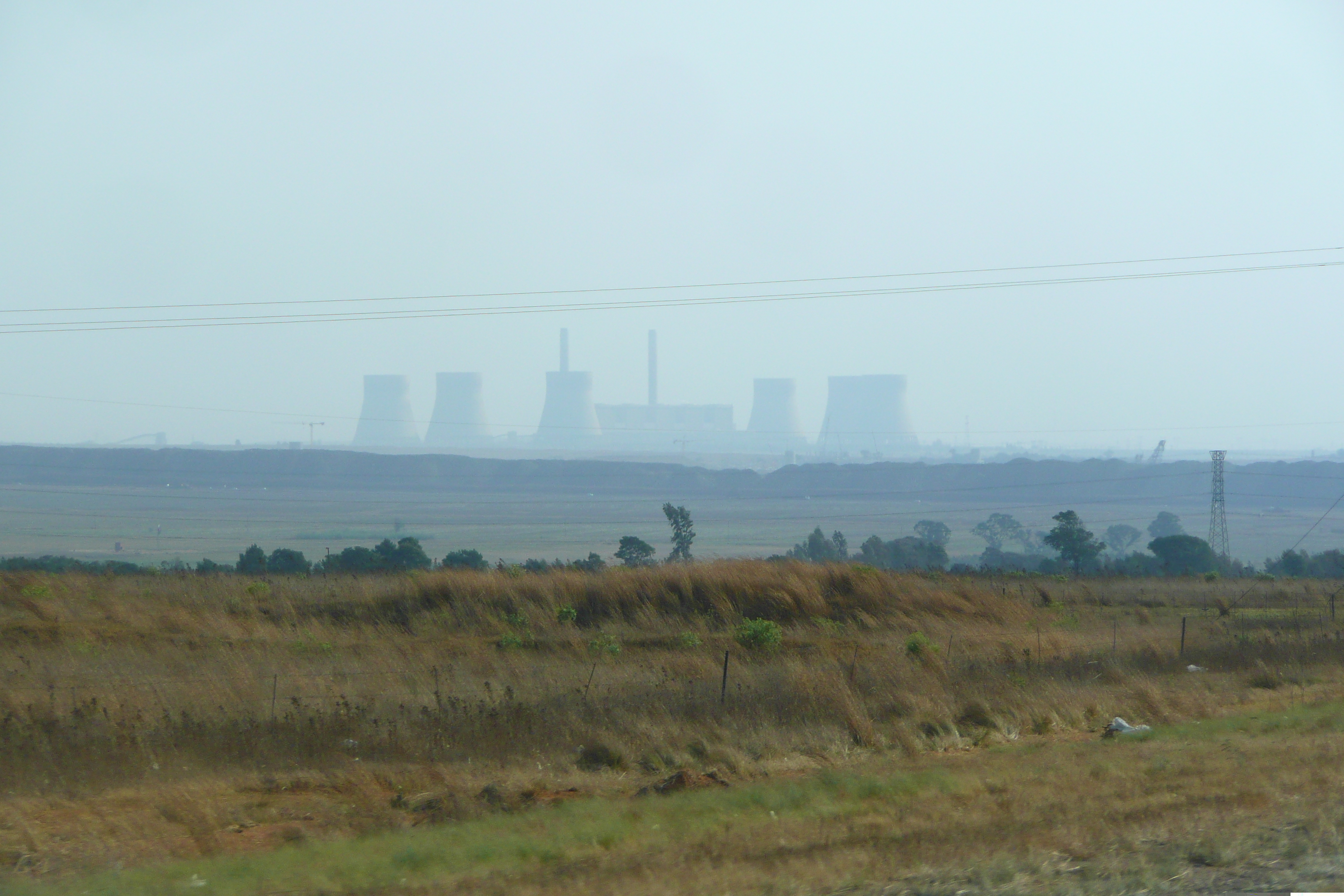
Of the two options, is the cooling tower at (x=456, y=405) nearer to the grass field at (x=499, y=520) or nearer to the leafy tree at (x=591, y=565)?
the grass field at (x=499, y=520)

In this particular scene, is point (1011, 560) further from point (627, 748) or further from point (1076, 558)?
point (627, 748)

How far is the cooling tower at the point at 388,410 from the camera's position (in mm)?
187250

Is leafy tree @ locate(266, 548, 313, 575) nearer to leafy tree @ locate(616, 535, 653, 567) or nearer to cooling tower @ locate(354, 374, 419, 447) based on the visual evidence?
leafy tree @ locate(616, 535, 653, 567)

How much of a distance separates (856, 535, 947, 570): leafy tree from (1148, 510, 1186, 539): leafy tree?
2943 centimetres

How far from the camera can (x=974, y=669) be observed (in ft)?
57.2

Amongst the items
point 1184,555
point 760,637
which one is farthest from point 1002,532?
point 760,637

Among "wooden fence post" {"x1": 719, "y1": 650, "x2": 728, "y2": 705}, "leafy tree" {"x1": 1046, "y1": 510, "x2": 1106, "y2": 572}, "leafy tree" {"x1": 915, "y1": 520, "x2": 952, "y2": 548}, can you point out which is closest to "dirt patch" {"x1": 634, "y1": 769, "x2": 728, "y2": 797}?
"wooden fence post" {"x1": 719, "y1": 650, "x2": 728, "y2": 705}

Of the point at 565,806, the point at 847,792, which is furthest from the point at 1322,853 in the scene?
the point at 565,806

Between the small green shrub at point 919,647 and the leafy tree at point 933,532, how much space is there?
180 ft

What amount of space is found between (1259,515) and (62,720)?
4469 inches

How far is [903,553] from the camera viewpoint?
6047cm

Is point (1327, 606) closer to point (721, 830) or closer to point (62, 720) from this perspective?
point (721, 830)

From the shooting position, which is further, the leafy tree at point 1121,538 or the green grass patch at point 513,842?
the leafy tree at point 1121,538

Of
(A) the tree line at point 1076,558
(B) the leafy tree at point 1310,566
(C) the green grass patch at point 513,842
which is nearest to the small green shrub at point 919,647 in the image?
(C) the green grass patch at point 513,842
